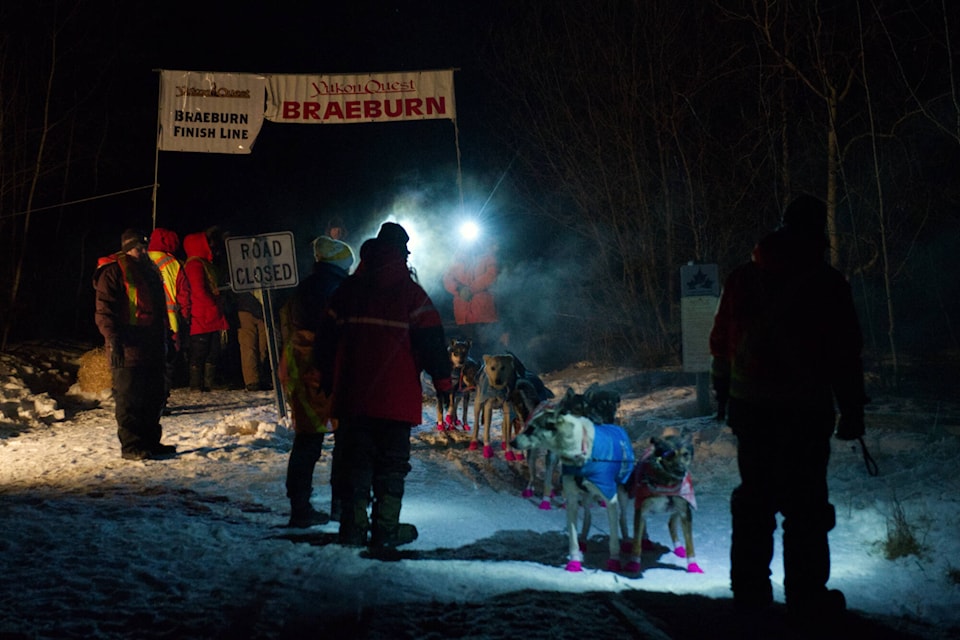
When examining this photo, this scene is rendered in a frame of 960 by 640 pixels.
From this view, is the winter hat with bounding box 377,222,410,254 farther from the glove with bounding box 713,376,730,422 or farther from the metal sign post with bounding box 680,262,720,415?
the metal sign post with bounding box 680,262,720,415

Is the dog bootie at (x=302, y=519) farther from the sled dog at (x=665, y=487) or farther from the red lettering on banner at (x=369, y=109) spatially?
the red lettering on banner at (x=369, y=109)

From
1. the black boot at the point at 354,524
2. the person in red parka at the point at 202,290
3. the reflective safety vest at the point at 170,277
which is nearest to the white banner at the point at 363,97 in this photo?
the person in red parka at the point at 202,290

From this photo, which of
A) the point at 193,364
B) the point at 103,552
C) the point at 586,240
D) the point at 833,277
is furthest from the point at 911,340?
the point at 103,552

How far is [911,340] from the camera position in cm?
1989

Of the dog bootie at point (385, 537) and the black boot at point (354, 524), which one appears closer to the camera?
the dog bootie at point (385, 537)

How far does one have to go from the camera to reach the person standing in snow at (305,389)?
6.06m

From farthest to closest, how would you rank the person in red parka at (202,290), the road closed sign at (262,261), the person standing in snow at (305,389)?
the person in red parka at (202,290) < the road closed sign at (262,261) < the person standing in snow at (305,389)

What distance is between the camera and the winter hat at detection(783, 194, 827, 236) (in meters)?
4.31

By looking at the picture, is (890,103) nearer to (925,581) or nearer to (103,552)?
(925,581)

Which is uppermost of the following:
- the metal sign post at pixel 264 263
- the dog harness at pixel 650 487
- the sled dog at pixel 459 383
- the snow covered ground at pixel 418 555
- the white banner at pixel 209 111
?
the white banner at pixel 209 111

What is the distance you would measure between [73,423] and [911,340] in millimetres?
18469

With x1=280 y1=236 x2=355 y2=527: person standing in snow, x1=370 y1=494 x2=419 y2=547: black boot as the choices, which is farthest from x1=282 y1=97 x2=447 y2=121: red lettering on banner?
x1=370 y1=494 x2=419 y2=547: black boot

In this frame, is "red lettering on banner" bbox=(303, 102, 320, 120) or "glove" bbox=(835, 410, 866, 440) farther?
"red lettering on banner" bbox=(303, 102, 320, 120)

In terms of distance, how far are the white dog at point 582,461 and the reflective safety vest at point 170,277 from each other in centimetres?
734
